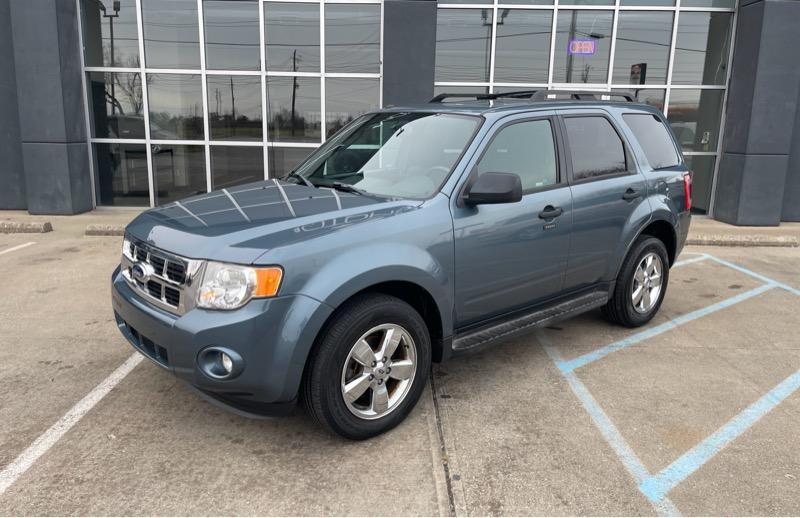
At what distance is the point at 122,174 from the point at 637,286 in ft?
30.8

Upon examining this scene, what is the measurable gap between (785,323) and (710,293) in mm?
980

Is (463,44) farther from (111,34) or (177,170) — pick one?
(111,34)

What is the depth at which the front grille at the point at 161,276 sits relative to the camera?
118 inches

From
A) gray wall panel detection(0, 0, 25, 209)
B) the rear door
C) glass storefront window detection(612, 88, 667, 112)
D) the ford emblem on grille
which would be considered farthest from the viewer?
glass storefront window detection(612, 88, 667, 112)

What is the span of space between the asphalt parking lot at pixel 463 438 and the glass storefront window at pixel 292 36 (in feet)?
22.3

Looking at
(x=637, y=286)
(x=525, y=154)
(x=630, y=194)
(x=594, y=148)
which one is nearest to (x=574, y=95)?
(x=594, y=148)

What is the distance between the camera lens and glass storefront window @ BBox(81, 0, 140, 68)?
1034cm

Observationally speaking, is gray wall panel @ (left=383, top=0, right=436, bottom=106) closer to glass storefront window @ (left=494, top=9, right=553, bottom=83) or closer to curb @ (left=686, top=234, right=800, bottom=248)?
glass storefront window @ (left=494, top=9, right=553, bottom=83)

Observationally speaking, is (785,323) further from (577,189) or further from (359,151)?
(359,151)

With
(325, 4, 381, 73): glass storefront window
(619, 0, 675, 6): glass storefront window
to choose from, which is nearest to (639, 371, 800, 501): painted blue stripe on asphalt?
(325, 4, 381, 73): glass storefront window

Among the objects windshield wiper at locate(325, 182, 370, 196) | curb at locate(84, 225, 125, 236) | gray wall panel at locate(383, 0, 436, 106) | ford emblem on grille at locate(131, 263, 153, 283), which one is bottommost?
curb at locate(84, 225, 125, 236)

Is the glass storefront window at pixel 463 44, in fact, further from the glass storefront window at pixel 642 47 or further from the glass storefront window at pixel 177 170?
the glass storefront window at pixel 177 170

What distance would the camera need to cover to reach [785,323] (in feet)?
17.7

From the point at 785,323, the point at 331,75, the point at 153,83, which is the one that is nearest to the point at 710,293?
the point at 785,323
